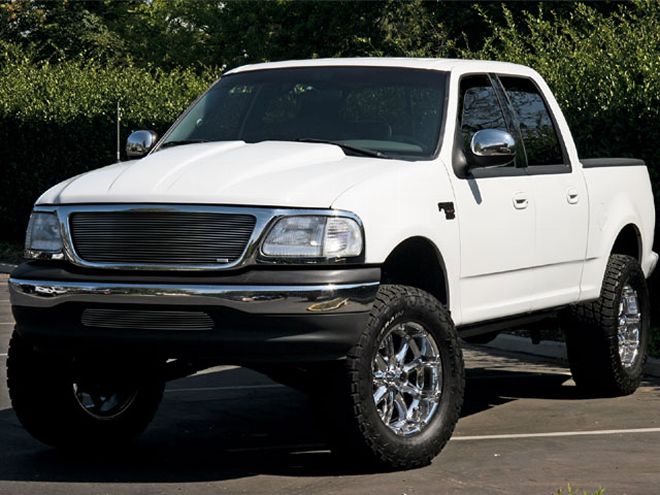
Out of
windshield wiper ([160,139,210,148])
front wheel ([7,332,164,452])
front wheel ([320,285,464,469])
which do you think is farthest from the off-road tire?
front wheel ([7,332,164,452])

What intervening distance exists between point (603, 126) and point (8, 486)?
839cm

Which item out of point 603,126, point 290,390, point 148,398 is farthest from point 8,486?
point 603,126

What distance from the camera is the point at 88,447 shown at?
26.7 ft

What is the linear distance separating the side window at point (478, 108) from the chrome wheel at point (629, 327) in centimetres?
181

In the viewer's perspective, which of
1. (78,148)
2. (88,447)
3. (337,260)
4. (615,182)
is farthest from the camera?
(78,148)

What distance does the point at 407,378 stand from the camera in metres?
7.48

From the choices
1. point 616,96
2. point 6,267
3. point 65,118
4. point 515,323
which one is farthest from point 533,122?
point 65,118

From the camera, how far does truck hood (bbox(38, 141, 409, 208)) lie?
7.01 metres

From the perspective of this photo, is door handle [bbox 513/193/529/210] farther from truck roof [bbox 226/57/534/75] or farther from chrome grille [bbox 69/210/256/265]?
chrome grille [bbox 69/210/256/265]

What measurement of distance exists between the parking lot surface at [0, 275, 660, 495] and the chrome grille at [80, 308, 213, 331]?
75 cm

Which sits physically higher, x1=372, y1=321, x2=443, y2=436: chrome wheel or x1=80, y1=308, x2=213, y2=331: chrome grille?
x1=80, y1=308, x2=213, y2=331: chrome grille

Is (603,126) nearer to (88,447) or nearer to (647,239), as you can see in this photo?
(647,239)

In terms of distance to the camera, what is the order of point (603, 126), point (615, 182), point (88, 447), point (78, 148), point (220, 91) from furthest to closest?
point (78, 148) < point (603, 126) < point (615, 182) < point (220, 91) < point (88, 447)

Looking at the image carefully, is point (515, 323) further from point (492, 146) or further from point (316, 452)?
point (316, 452)
